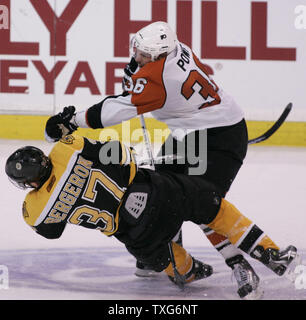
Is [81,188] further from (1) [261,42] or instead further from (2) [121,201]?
(1) [261,42]

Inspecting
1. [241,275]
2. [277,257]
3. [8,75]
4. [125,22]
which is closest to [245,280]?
[241,275]

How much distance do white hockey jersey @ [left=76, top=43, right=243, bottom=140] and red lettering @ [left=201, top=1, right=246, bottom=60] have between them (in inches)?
103

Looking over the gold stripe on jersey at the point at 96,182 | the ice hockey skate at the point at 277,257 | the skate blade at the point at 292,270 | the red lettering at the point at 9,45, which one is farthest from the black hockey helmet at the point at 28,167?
the red lettering at the point at 9,45

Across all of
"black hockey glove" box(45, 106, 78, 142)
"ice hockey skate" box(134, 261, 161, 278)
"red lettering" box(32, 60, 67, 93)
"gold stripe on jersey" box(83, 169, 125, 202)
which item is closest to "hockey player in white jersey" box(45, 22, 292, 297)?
"black hockey glove" box(45, 106, 78, 142)

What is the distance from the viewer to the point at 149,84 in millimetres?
2947

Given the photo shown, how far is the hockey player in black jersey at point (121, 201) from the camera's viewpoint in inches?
102

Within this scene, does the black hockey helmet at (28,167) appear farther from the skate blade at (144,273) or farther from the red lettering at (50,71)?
the red lettering at (50,71)

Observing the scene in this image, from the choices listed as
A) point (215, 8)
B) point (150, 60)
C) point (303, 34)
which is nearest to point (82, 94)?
point (215, 8)

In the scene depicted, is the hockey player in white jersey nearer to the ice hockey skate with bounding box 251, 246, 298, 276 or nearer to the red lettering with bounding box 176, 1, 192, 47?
the ice hockey skate with bounding box 251, 246, 298, 276

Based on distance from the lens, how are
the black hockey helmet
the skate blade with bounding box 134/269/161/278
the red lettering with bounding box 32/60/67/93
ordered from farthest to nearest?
the red lettering with bounding box 32/60/67/93 < the skate blade with bounding box 134/269/161/278 < the black hockey helmet

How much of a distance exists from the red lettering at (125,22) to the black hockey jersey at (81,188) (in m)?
3.10

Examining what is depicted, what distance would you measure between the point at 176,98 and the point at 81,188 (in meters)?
0.61

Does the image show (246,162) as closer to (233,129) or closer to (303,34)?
(303,34)

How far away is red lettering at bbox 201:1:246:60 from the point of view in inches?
223
